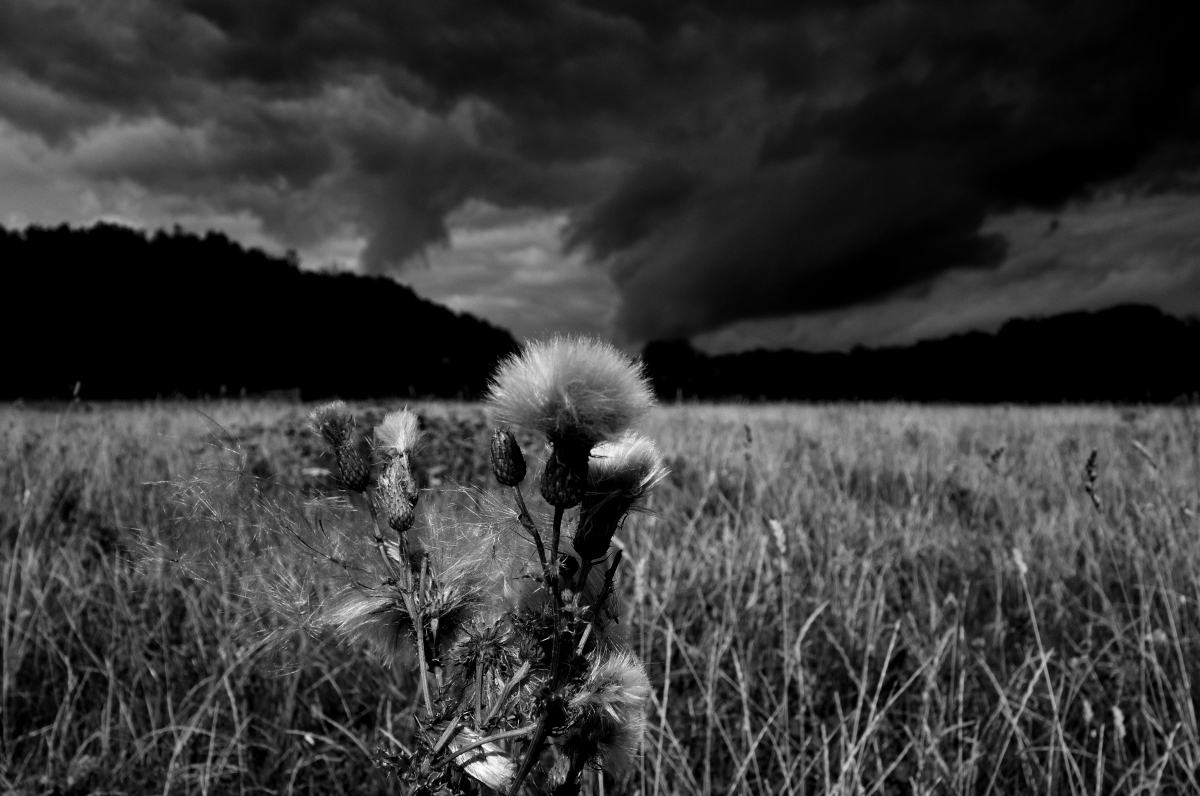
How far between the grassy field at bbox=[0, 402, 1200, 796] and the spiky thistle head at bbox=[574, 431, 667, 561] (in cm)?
24

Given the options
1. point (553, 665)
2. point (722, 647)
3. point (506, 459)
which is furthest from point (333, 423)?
point (722, 647)

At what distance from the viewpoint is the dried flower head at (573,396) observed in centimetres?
52

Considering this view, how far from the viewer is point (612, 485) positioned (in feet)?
1.89

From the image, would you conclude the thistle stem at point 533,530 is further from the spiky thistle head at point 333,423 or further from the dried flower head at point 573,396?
the spiky thistle head at point 333,423

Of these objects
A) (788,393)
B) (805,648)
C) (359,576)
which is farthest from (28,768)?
(788,393)

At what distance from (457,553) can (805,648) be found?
2210 mm

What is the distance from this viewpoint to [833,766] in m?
→ 2.11

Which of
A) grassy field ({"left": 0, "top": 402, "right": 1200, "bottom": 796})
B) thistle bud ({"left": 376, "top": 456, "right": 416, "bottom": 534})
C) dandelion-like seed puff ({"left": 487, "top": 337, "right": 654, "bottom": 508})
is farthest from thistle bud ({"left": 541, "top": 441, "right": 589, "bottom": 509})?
grassy field ({"left": 0, "top": 402, "right": 1200, "bottom": 796})

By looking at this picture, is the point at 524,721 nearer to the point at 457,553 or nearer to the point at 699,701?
the point at 457,553

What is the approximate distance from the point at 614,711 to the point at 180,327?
31.2 metres

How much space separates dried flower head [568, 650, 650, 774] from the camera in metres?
0.55

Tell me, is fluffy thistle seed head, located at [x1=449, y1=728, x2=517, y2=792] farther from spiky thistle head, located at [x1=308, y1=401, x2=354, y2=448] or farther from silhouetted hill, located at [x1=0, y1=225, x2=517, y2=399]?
silhouetted hill, located at [x1=0, y1=225, x2=517, y2=399]

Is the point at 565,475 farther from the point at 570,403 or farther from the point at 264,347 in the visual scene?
the point at 264,347

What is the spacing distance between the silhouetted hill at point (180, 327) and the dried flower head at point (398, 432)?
803 inches
